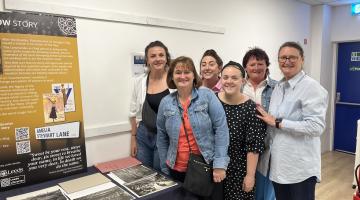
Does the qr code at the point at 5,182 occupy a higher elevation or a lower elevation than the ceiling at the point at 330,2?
lower

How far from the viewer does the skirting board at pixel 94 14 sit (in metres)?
1.79

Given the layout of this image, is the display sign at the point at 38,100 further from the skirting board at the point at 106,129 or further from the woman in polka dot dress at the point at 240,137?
the woman in polka dot dress at the point at 240,137

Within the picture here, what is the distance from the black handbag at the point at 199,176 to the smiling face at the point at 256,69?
2.66 ft

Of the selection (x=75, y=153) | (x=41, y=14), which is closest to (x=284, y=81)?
(x=75, y=153)

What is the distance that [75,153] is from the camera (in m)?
1.96

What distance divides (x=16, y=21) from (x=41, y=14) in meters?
0.17

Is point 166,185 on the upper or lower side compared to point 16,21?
lower

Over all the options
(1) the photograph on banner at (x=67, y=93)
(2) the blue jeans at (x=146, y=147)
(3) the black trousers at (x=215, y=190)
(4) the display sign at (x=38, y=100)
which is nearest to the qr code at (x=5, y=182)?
(4) the display sign at (x=38, y=100)

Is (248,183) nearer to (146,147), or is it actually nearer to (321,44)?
(146,147)

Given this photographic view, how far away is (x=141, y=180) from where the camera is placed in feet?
6.14

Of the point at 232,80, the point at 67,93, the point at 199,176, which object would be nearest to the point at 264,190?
the point at 199,176

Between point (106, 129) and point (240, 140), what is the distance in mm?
1174

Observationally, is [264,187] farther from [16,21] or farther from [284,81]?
[16,21]

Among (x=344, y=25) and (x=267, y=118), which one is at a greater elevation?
(x=344, y=25)
